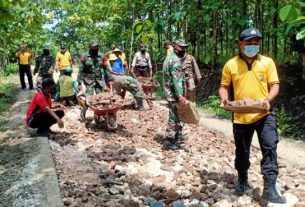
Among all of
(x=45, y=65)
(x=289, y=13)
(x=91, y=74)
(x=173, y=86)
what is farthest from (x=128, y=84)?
(x=289, y=13)

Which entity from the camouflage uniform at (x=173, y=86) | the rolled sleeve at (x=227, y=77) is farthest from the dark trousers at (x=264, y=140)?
the camouflage uniform at (x=173, y=86)

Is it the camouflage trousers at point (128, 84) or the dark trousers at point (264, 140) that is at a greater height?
the camouflage trousers at point (128, 84)

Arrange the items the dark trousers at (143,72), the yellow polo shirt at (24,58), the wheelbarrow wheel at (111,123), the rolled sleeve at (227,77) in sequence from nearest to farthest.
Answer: the rolled sleeve at (227,77) → the wheelbarrow wheel at (111,123) → the dark trousers at (143,72) → the yellow polo shirt at (24,58)

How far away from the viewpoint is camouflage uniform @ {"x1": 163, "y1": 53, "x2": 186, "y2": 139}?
22.9 ft

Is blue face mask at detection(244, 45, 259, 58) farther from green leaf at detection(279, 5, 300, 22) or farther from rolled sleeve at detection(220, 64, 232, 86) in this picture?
green leaf at detection(279, 5, 300, 22)

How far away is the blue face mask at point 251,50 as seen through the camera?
4750mm

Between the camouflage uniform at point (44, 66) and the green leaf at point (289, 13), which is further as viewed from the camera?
the camouflage uniform at point (44, 66)

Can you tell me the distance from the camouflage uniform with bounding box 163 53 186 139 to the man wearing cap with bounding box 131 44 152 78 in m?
6.37

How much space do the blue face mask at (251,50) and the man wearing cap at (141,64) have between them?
350 inches

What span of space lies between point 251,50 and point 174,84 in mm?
2407

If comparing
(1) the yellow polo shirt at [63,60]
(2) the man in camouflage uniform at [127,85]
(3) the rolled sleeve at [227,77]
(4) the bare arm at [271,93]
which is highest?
(1) the yellow polo shirt at [63,60]

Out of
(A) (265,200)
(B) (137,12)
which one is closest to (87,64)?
(A) (265,200)

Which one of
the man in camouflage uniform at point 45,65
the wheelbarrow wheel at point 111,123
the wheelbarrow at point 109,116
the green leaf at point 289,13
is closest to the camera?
the green leaf at point 289,13

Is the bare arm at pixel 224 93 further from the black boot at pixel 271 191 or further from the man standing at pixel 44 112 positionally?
the man standing at pixel 44 112
